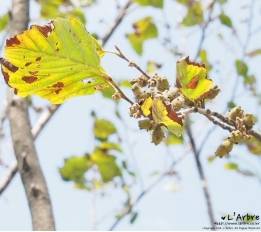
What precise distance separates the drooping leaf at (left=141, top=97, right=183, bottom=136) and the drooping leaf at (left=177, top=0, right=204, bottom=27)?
157cm

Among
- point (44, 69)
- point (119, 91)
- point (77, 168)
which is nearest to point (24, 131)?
point (44, 69)

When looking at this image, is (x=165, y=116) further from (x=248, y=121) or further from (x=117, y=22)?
(x=117, y=22)

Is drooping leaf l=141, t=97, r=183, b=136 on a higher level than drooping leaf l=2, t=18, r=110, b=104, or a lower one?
lower

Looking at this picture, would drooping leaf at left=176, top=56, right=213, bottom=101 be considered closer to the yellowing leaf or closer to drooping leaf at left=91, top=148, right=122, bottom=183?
the yellowing leaf

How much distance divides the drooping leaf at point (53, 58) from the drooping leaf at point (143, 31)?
150 cm

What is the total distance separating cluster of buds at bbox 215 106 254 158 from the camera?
0.61m

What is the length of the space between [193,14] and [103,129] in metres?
0.74

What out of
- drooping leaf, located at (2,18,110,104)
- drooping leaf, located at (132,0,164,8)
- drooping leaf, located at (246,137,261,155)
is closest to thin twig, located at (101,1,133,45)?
drooping leaf, located at (132,0,164,8)

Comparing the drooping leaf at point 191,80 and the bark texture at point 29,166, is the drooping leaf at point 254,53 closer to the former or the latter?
the bark texture at point 29,166

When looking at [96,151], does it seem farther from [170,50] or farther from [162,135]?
[162,135]

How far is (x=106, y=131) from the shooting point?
2154mm

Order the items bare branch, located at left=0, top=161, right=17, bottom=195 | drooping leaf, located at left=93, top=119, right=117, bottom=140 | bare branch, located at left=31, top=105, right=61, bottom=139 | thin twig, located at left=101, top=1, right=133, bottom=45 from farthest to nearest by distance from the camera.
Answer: drooping leaf, located at left=93, top=119, right=117, bottom=140 < thin twig, located at left=101, top=1, right=133, bottom=45 < bare branch, located at left=31, top=105, right=61, bottom=139 < bare branch, located at left=0, top=161, right=17, bottom=195

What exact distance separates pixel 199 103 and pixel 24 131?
25.7 inches

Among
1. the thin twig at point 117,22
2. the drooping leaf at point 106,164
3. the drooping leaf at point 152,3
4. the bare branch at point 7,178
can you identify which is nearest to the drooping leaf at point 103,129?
the drooping leaf at point 106,164
